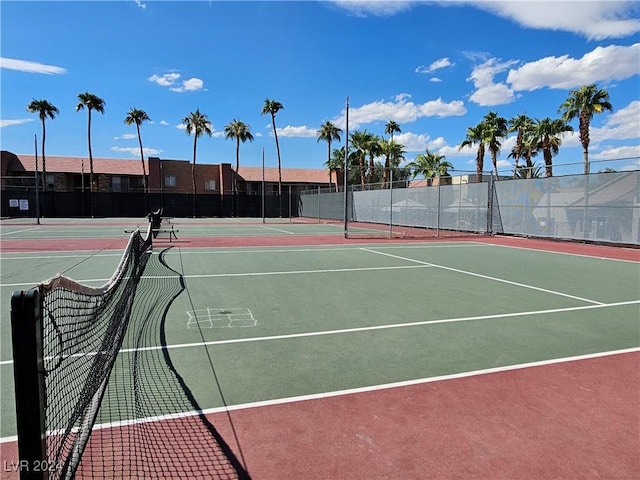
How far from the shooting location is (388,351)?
17.7ft

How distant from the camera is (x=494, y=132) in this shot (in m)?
41.4

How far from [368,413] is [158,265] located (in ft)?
32.6

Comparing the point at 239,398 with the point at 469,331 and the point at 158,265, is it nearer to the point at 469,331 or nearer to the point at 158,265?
the point at 469,331

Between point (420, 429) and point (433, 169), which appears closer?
point (420, 429)

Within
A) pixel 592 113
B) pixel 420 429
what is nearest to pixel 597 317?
pixel 420 429

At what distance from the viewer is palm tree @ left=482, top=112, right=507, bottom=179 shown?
1625 inches

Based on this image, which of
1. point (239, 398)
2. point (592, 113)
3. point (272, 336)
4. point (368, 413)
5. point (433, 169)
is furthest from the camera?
point (433, 169)

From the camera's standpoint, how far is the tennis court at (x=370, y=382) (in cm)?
316

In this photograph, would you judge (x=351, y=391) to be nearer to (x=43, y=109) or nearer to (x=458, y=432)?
(x=458, y=432)

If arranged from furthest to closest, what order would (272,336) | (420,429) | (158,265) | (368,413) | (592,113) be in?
(592,113) → (158,265) → (272,336) → (368,413) → (420,429)

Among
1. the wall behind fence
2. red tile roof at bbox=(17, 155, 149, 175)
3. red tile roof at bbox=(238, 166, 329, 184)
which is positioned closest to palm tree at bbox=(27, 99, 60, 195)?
red tile roof at bbox=(17, 155, 149, 175)

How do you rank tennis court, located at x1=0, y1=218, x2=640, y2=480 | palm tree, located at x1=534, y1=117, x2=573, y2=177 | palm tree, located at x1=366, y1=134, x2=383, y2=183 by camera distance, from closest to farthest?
tennis court, located at x1=0, y1=218, x2=640, y2=480
palm tree, located at x1=534, y1=117, x2=573, y2=177
palm tree, located at x1=366, y1=134, x2=383, y2=183

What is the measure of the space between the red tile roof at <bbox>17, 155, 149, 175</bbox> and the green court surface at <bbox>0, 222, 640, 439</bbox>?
45185 mm

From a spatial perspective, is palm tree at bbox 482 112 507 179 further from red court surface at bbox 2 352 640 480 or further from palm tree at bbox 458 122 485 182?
red court surface at bbox 2 352 640 480
